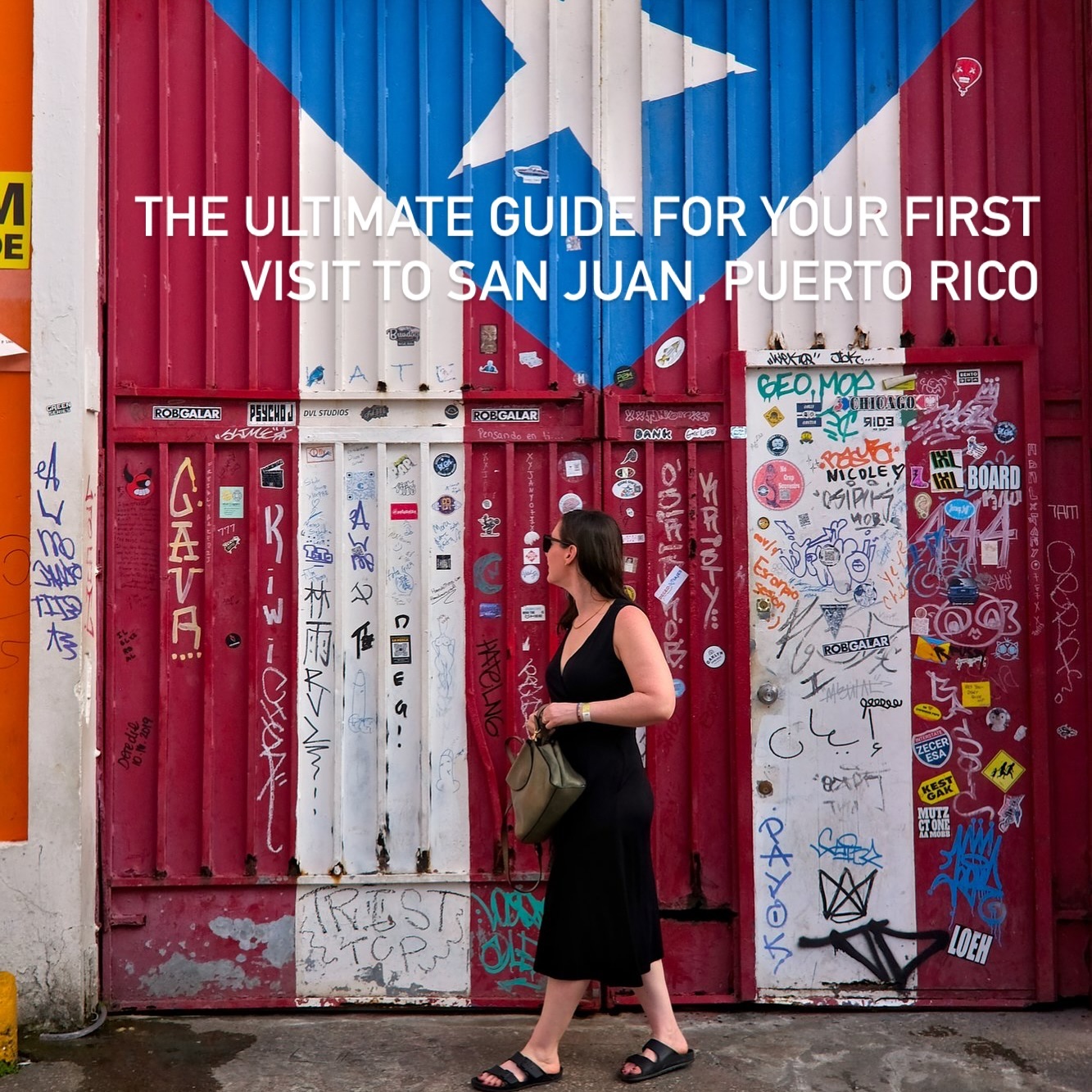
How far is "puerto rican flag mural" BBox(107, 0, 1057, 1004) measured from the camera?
4660 millimetres

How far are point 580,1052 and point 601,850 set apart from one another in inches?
38.2

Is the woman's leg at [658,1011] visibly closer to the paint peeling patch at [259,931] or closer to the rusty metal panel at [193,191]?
the paint peeling patch at [259,931]

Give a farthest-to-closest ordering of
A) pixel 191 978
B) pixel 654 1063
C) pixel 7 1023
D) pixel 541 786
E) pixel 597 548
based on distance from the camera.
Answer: pixel 191 978, pixel 7 1023, pixel 654 1063, pixel 597 548, pixel 541 786

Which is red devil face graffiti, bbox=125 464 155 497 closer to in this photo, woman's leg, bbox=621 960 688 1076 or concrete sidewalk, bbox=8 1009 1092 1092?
concrete sidewalk, bbox=8 1009 1092 1092

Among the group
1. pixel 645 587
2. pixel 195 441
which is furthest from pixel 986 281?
pixel 195 441

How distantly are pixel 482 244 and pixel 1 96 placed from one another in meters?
1.96

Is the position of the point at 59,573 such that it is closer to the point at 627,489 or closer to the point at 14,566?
the point at 14,566

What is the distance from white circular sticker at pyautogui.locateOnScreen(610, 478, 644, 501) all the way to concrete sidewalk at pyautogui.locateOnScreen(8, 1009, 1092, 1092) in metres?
2.08

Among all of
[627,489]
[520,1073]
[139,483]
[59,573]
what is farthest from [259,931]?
[627,489]

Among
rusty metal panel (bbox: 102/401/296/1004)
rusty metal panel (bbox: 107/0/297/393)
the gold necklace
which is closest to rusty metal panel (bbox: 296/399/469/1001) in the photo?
rusty metal panel (bbox: 102/401/296/1004)

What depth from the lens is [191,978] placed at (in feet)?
15.2

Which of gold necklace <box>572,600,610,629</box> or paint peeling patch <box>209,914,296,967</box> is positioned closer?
gold necklace <box>572,600,610,629</box>

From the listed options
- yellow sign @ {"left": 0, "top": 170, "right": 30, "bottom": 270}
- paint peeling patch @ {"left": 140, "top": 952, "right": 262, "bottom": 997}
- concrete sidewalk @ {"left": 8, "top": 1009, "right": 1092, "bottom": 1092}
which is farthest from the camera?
paint peeling patch @ {"left": 140, "top": 952, "right": 262, "bottom": 997}

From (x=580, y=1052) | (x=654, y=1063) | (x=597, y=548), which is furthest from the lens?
(x=580, y=1052)
